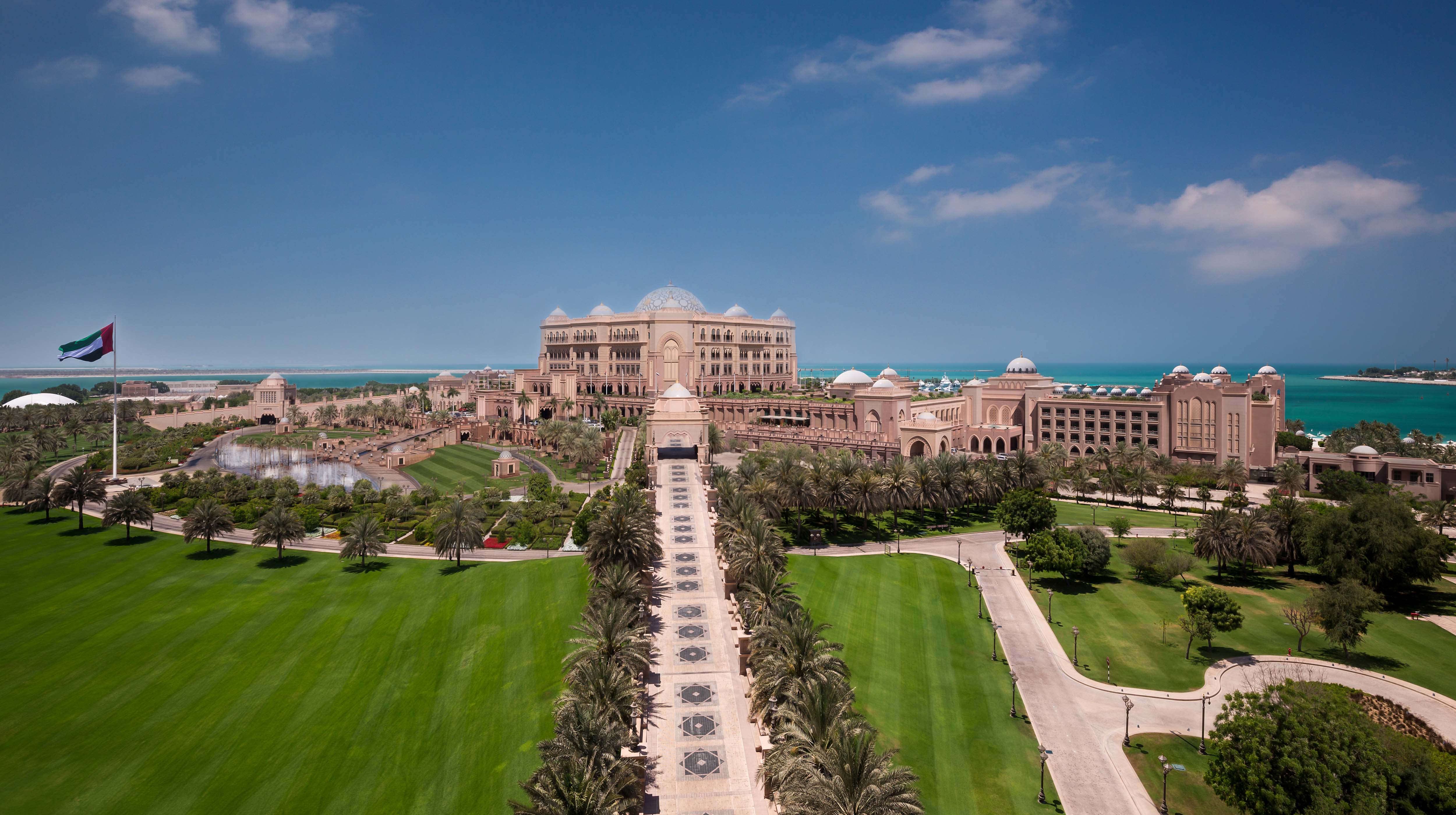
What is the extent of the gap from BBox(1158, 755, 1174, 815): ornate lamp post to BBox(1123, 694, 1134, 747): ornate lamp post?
1931 millimetres

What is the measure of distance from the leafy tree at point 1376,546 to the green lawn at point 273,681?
1800 inches

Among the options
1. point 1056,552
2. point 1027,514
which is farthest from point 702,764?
point 1027,514

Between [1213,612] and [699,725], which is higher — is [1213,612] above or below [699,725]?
above

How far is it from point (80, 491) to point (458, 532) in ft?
110

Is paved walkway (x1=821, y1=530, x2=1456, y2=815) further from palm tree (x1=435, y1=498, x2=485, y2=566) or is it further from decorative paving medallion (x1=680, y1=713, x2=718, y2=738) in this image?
palm tree (x1=435, y1=498, x2=485, y2=566)

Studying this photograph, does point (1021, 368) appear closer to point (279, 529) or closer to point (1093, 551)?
point (1093, 551)

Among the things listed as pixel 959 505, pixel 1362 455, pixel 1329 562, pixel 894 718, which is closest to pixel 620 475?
pixel 959 505

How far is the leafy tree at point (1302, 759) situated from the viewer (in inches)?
805

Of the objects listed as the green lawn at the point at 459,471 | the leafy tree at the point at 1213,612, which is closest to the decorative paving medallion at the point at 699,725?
the leafy tree at the point at 1213,612

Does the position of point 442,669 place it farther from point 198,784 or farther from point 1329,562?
point 1329,562

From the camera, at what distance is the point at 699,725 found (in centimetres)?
2542

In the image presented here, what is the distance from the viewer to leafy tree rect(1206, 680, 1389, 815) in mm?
20453

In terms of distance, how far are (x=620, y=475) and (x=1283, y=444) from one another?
3225 inches

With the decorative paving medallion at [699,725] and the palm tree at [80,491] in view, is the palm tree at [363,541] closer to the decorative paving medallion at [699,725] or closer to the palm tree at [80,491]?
the palm tree at [80,491]
